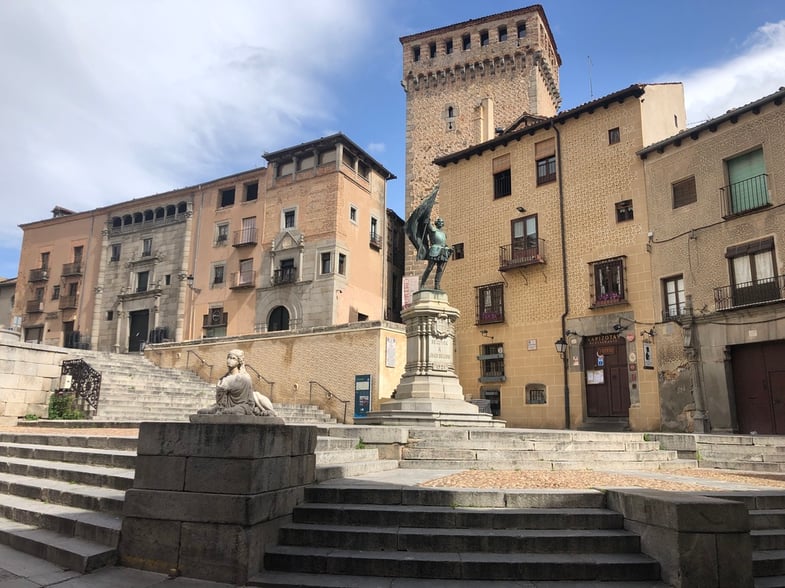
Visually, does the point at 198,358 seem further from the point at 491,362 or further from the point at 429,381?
the point at 429,381

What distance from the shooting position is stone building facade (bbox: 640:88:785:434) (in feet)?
59.0

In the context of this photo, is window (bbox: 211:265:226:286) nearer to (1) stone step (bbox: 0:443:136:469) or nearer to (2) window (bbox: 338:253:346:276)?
(2) window (bbox: 338:253:346:276)

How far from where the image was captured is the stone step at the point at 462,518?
5.88 metres

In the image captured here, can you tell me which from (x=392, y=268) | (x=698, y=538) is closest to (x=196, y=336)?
(x=392, y=268)

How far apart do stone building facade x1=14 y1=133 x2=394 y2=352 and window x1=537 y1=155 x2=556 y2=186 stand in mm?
11514

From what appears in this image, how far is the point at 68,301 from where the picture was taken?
40406 millimetres

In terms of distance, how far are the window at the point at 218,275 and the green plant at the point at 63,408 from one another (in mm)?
17957

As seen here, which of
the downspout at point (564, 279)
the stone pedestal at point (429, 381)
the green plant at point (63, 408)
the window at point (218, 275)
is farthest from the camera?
the window at point (218, 275)

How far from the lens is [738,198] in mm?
19172

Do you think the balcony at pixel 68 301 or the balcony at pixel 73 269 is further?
the balcony at pixel 73 269

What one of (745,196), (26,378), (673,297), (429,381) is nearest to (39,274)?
(26,378)

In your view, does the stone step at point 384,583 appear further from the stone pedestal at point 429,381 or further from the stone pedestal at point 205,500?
the stone pedestal at point 429,381

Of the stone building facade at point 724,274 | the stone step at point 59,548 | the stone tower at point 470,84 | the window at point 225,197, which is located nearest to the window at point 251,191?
the window at point 225,197

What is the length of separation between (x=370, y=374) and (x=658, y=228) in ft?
39.1
